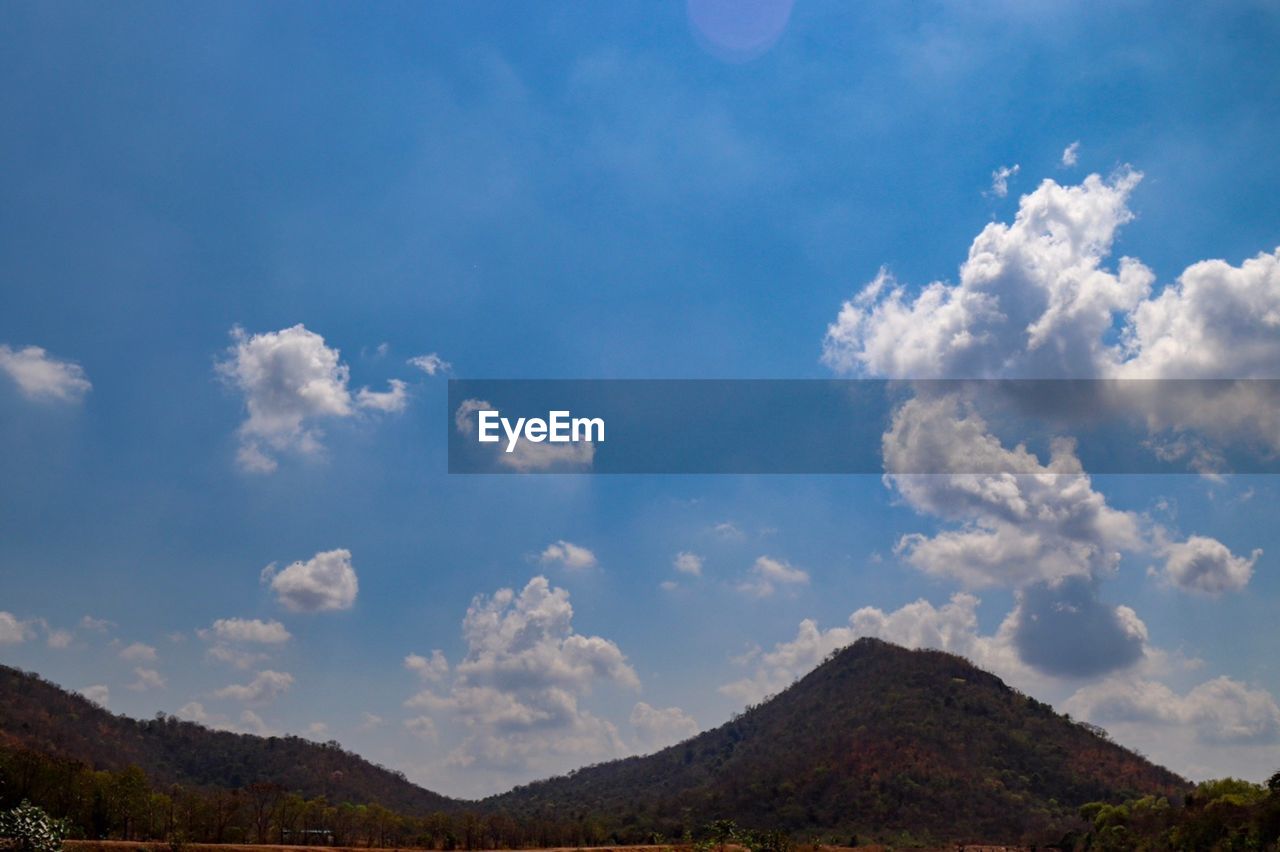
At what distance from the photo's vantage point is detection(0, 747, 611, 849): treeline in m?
78.8

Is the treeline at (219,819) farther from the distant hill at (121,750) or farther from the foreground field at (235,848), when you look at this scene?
the distant hill at (121,750)

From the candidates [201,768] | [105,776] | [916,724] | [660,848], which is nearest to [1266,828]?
[660,848]

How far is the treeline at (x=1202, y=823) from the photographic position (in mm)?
76188

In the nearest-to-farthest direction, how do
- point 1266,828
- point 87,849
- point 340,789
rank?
point 87,849, point 1266,828, point 340,789

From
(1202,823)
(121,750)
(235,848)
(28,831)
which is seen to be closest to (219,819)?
(235,848)

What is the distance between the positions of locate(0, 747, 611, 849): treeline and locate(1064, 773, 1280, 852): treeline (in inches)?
2365

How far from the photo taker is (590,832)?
121 m

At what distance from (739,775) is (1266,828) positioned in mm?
132271

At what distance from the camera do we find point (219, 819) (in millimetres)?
90438

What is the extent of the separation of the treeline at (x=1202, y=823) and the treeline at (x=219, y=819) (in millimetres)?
60077

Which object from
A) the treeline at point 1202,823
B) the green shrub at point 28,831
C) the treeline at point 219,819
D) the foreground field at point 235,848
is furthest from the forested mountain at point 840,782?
the green shrub at point 28,831

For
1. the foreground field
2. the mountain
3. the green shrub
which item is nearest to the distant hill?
the mountain

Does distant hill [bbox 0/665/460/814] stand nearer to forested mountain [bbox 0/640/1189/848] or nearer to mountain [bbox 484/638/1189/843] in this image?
forested mountain [bbox 0/640/1189/848]

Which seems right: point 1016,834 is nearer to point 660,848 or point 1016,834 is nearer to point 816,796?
point 816,796
